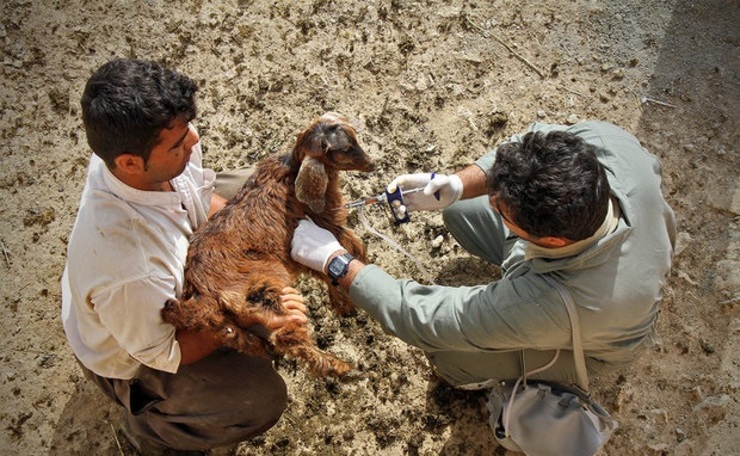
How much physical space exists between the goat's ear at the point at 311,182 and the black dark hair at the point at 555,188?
1013 millimetres

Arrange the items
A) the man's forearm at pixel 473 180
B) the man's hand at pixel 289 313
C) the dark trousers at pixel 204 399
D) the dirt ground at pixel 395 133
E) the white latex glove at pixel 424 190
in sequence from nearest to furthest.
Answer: the man's hand at pixel 289 313 → the dark trousers at pixel 204 399 → the white latex glove at pixel 424 190 → the man's forearm at pixel 473 180 → the dirt ground at pixel 395 133

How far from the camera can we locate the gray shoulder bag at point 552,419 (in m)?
3.46

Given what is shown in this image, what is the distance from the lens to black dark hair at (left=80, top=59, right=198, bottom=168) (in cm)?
275

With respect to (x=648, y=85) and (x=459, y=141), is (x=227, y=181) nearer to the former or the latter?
(x=459, y=141)

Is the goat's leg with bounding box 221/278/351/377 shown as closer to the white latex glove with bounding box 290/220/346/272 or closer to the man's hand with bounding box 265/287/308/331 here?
the man's hand with bounding box 265/287/308/331

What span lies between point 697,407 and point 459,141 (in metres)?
2.39

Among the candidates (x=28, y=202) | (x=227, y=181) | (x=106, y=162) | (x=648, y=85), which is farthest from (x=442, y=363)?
(x=28, y=202)

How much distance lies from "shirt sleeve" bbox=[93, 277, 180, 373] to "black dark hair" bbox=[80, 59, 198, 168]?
0.59 metres

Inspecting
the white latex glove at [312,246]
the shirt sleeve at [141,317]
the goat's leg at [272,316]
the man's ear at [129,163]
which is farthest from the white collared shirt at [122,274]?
the white latex glove at [312,246]

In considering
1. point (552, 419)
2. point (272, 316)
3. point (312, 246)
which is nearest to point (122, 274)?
point (272, 316)

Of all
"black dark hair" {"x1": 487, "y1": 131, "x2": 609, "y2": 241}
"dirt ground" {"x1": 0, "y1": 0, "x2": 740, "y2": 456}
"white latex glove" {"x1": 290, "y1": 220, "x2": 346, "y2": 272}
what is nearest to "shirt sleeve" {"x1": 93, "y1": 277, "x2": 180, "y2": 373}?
"white latex glove" {"x1": 290, "y1": 220, "x2": 346, "y2": 272}

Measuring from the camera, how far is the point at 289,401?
414 cm

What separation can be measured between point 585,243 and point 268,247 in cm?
163

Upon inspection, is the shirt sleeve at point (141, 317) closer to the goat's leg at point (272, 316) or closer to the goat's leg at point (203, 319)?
the goat's leg at point (203, 319)
